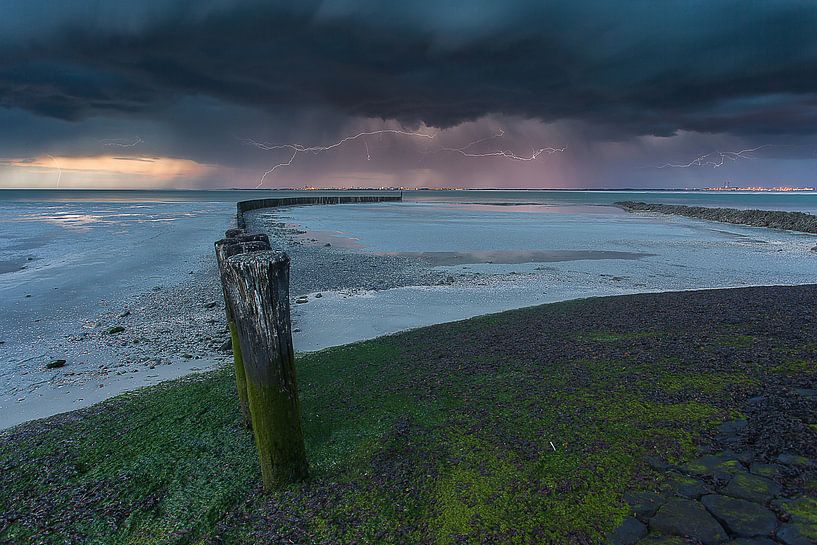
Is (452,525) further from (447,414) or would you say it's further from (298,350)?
(298,350)

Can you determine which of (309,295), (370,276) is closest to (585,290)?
(370,276)

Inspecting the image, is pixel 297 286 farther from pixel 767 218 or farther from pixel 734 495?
pixel 767 218

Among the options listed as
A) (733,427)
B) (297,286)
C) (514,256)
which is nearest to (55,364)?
(297,286)

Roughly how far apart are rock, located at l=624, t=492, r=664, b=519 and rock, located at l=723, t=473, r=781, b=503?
50 cm

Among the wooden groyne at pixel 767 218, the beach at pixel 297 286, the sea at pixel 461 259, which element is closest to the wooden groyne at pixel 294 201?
the sea at pixel 461 259

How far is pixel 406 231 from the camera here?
32438mm

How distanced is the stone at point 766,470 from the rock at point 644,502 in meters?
0.85

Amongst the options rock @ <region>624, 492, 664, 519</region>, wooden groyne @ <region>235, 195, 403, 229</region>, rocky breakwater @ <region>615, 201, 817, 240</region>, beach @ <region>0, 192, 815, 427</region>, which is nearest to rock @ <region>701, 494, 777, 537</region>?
rock @ <region>624, 492, 664, 519</region>

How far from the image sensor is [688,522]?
3158 mm

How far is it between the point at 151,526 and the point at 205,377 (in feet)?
10.6

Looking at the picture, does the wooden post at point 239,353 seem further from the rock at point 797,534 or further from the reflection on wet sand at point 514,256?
the reflection on wet sand at point 514,256

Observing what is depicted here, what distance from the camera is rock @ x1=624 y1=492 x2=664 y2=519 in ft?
10.8

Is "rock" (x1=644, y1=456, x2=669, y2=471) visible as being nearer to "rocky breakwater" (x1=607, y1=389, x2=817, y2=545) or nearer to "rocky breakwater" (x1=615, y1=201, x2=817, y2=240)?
"rocky breakwater" (x1=607, y1=389, x2=817, y2=545)

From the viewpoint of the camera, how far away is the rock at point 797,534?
2.92 metres
